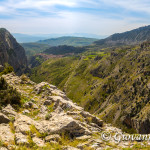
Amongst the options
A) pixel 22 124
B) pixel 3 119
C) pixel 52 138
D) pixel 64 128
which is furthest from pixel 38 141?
pixel 3 119

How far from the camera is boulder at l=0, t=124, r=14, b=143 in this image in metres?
11.8

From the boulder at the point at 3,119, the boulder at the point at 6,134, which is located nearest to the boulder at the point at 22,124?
the boulder at the point at 6,134

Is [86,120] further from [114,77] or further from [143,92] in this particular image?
[114,77]

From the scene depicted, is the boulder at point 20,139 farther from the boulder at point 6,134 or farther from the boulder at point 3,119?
the boulder at point 3,119

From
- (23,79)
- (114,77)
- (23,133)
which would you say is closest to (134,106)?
(114,77)

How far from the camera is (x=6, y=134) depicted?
12.9 meters

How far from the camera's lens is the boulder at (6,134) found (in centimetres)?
1176

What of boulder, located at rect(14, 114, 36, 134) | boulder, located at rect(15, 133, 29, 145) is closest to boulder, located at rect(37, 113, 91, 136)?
boulder, located at rect(14, 114, 36, 134)

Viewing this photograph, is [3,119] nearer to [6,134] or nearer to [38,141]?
[6,134]

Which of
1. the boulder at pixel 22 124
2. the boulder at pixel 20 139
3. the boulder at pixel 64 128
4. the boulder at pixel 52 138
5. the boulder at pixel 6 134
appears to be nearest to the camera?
the boulder at pixel 20 139

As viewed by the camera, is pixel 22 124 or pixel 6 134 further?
pixel 22 124

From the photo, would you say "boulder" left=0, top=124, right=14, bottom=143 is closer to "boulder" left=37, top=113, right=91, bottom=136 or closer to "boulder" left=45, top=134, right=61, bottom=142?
"boulder" left=37, top=113, right=91, bottom=136

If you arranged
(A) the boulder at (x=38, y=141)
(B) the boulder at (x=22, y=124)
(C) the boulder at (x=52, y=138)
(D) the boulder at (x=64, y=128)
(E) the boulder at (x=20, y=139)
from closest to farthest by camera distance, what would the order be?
(E) the boulder at (x=20, y=139), (A) the boulder at (x=38, y=141), (C) the boulder at (x=52, y=138), (B) the boulder at (x=22, y=124), (D) the boulder at (x=64, y=128)

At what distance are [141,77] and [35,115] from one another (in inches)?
5930
